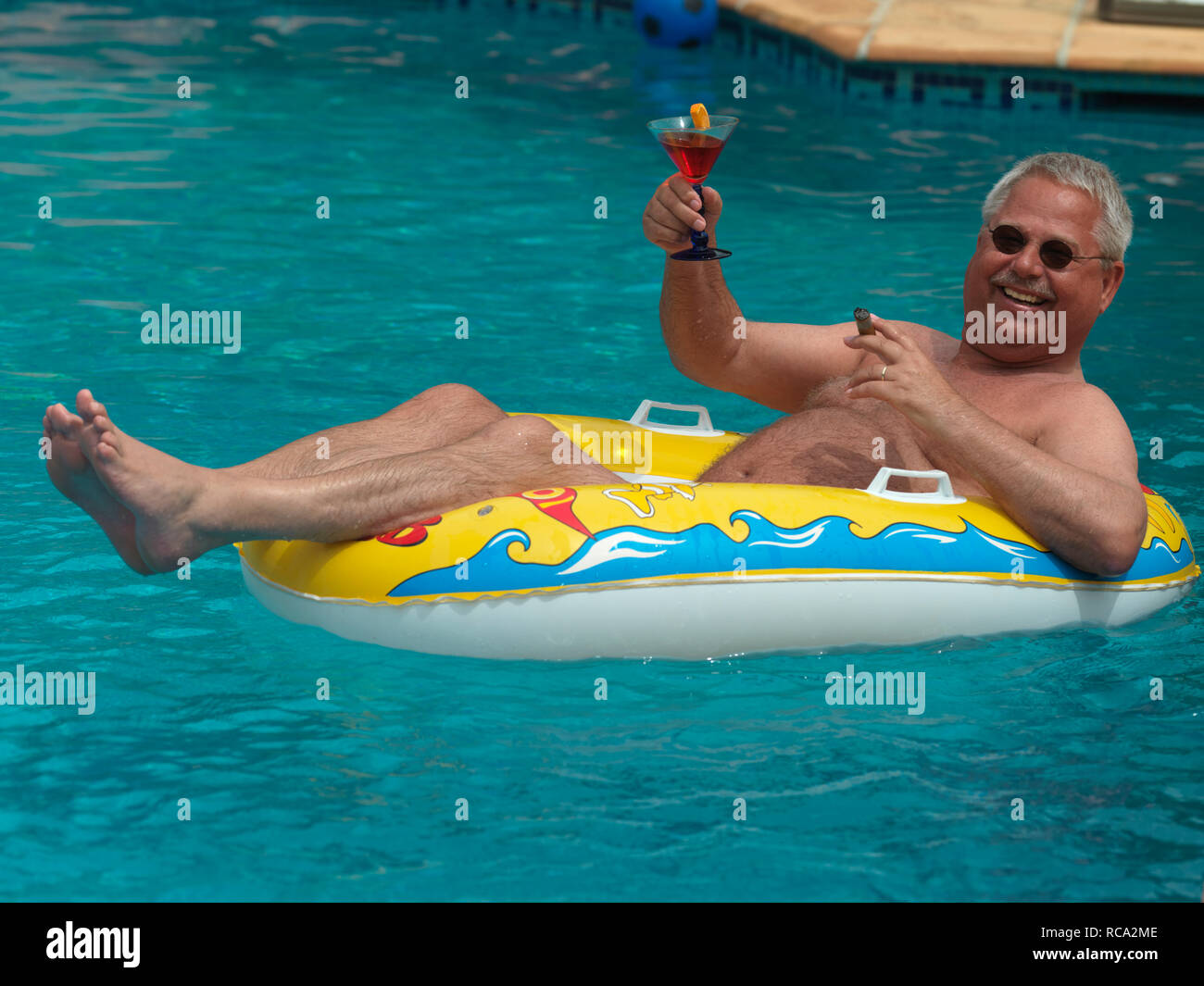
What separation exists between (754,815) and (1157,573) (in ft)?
4.80

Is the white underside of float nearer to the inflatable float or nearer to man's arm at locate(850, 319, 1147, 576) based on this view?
the inflatable float

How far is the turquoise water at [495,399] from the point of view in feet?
10.2

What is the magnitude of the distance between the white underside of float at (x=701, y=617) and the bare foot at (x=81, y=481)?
1.51 ft

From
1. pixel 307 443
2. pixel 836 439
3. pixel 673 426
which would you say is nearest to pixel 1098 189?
pixel 836 439

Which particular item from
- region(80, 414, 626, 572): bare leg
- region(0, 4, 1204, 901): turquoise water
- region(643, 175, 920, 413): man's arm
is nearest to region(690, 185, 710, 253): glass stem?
region(643, 175, 920, 413): man's arm

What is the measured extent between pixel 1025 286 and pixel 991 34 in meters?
6.76

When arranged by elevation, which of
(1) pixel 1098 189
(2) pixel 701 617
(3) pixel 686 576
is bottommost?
(2) pixel 701 617

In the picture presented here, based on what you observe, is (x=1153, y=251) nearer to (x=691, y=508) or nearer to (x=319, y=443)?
(x=691, y=508)

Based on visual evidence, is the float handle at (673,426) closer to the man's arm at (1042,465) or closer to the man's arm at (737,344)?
the man's arm at (737,344)

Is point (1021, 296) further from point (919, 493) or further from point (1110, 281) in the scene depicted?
point (919, 493)

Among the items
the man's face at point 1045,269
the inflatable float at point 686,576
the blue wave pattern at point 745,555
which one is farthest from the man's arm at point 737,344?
the blue wave pattern at point 745,555

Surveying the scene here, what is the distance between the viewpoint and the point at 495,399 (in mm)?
Answer: 5844
